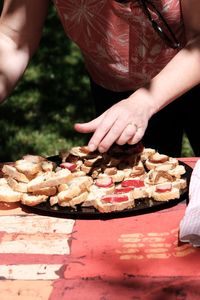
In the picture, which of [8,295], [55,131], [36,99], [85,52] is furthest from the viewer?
[36,99]

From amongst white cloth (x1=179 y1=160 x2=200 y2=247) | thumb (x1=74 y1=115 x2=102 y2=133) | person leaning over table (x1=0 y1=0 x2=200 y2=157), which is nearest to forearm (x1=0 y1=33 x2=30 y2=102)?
person leaning over table (x1=0 y1=0 x2=200 y2=157)

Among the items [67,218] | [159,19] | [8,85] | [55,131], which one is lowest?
[55,131]

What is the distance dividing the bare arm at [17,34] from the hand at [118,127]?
490 millimetres

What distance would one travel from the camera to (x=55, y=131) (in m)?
4.17

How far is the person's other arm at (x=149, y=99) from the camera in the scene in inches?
65.9

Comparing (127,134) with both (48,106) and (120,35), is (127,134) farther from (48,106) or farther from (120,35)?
(48,106)

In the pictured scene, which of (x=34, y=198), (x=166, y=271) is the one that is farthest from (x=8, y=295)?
(x=34, y=198)

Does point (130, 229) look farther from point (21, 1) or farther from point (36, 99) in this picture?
point (36, 99)

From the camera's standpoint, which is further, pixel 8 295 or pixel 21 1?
pixel 21 1

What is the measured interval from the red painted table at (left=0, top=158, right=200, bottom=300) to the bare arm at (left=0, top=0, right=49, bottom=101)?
634 millimetres

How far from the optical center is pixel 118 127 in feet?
5.48

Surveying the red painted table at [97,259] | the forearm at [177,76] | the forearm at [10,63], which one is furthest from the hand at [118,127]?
the forearm at [10,63]

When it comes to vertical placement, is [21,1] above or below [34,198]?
above

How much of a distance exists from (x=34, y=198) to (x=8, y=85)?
56 centimetres
